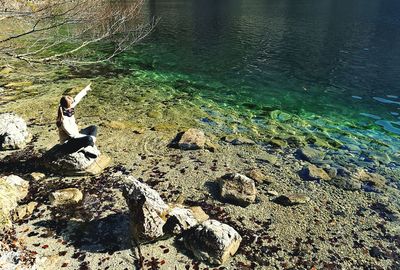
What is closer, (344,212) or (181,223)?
(181,223)

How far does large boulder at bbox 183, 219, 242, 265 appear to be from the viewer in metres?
8.84

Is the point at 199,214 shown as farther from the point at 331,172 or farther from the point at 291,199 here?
the point at 331,172

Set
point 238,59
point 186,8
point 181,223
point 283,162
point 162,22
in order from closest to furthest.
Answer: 1. point 181,223
2. point 283,162
3. point 238,59
4. point 162,22
5. point 186,8

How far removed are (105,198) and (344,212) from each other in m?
8.10

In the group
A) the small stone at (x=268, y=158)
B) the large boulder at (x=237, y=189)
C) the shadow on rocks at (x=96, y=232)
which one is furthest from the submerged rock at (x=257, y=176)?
the shadow on rocks at (x=96, y=232)

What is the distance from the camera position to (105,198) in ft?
37.3

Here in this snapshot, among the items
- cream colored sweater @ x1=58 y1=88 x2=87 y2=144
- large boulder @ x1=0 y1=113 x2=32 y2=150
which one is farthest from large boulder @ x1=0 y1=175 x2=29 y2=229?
large boulder @ x1=0 y1=113 x2=32 y2=150

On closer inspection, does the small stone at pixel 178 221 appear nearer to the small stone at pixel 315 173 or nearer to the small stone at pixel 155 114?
the small stone at pixel 315 173

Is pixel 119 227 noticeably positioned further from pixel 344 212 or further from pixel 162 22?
pixel 162 22

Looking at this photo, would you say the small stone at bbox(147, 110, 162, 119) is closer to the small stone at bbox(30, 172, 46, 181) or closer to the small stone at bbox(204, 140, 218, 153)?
the small stone at bbox(204, 140, 218, 153)

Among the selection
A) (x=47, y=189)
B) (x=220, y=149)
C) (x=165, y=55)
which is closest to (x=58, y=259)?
(x=47, y=189)

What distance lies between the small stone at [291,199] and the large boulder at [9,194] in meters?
8.55

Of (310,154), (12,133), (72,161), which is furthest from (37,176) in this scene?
(310,154)

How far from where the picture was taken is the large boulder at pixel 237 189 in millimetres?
11474
